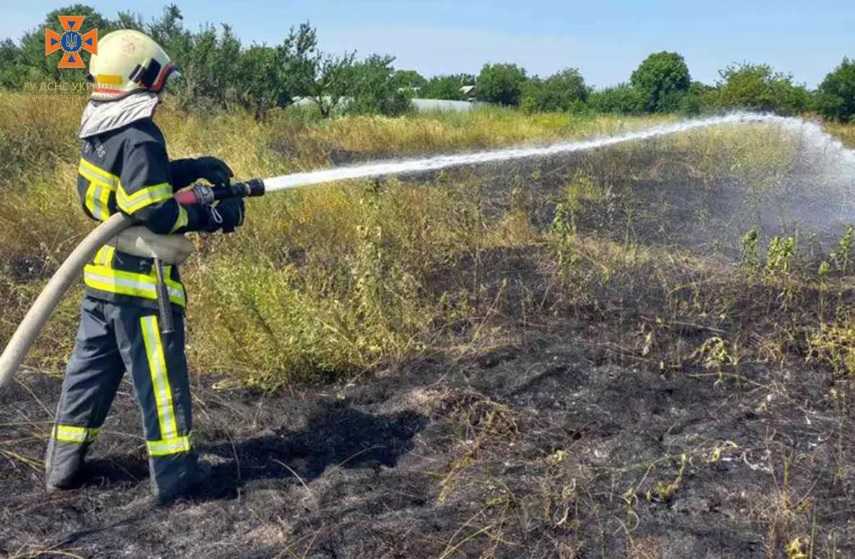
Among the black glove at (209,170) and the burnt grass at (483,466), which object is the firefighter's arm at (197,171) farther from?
the burnt grass at (483,466)

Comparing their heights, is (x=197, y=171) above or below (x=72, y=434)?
above

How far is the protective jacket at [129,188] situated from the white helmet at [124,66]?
4 centimetres

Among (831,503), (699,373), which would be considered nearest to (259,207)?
(699,373)

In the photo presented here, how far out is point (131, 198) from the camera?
113 inches

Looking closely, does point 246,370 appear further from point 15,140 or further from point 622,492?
point 15,140

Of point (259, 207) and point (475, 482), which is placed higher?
point (259, 207)

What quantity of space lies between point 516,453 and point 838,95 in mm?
18955

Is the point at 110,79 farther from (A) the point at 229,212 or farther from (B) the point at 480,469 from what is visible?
(B) the point at 480,469

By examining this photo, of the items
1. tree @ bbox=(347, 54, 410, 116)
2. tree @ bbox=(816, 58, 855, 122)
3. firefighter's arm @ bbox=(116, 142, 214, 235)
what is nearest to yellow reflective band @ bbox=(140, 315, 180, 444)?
firefighter's arm @ bbox=(116, 142, 214, 235)

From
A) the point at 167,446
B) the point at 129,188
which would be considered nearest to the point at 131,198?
the point at 129,188

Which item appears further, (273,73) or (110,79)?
(273,73)

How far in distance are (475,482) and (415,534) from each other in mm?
403

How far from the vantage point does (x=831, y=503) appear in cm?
292

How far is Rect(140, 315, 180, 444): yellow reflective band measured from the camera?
9.90 feet
